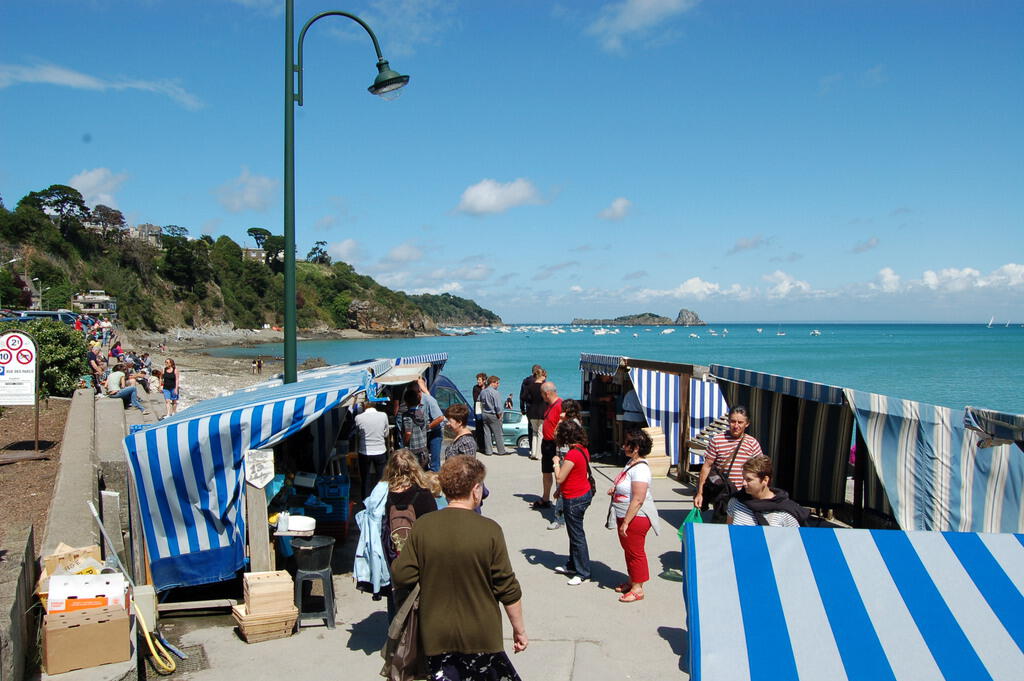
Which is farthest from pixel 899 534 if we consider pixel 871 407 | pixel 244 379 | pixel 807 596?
pixel 244 379

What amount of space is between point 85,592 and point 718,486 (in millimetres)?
5559

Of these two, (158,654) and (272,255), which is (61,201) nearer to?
(272,255)

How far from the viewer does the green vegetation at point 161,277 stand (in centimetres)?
8862

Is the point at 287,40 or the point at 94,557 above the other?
the point at 287,40

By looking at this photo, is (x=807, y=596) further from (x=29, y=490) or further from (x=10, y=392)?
(x=10, y=392)

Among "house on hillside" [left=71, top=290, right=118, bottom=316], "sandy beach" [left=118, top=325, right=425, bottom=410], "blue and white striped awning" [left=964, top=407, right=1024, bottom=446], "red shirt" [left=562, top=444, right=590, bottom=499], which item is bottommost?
"sandy beach" [left=118, top=325, right=425, bottom=410]

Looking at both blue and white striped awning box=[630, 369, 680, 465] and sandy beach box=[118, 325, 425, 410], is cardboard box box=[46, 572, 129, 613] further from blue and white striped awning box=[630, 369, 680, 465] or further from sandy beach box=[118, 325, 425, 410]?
sandy beach box=[118, 325, 425, 410]

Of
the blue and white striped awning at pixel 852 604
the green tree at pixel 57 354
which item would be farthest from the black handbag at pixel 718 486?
the green tree at pixel 57 354

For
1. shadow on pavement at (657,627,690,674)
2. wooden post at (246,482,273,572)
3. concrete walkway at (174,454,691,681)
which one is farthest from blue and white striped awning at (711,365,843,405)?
wooden post at (246,482,273,572)

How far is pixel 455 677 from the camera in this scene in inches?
143

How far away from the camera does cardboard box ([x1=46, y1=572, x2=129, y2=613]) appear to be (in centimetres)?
479

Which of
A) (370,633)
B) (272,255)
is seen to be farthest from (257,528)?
(272,255)

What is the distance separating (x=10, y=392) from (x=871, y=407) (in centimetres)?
1066

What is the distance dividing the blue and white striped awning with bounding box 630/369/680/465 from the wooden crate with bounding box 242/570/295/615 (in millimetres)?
7194
